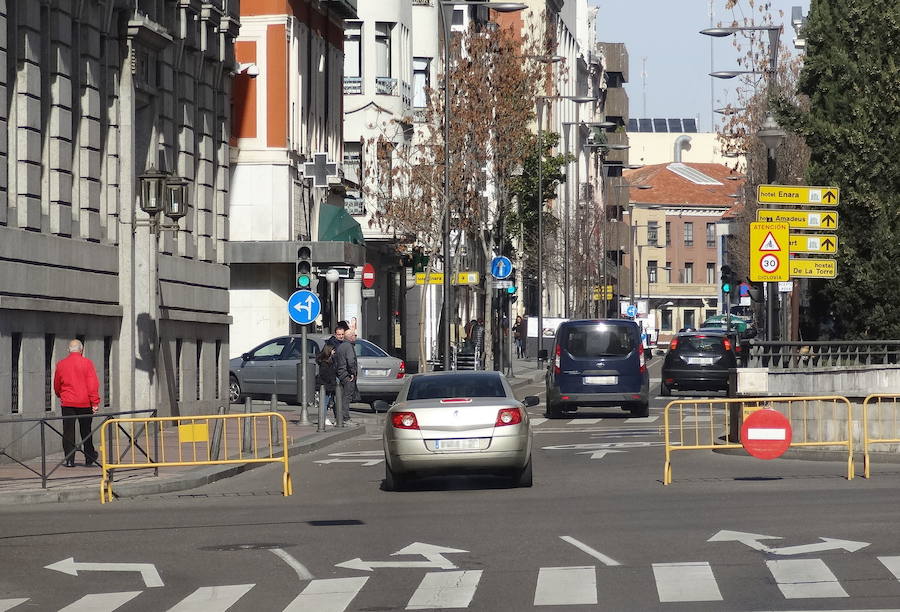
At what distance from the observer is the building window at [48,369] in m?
27.0

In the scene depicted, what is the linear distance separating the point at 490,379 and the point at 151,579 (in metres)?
8.35

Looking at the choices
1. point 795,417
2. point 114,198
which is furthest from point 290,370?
point 795,417

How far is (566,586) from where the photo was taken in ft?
39.6

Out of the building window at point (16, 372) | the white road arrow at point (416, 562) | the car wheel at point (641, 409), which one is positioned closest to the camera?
the white road arrow at point (416, 562)

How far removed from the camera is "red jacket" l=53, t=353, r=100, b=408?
952 inches

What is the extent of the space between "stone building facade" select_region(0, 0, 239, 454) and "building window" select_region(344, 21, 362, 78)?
22403 millimetres

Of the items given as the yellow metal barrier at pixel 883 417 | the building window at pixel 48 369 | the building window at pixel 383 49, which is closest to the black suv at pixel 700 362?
the building window at pixel 383 49

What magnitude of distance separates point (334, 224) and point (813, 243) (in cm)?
2313

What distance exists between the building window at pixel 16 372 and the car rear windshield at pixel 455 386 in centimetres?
696

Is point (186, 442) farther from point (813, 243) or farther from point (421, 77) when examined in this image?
point (421, 77)

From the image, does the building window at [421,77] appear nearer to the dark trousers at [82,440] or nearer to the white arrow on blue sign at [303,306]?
the white arrow on blue sign at [303,306]

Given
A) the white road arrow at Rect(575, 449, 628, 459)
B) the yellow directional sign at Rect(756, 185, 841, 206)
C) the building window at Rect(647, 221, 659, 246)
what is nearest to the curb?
the white road arrow at Rect(575, 449, 628, 459)

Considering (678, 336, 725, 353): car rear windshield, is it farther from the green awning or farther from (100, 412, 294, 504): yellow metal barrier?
(100, 412, 294, 504): yellow metal barrier

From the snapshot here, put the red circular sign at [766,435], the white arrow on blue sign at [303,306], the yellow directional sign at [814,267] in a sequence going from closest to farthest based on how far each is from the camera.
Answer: the red circular sign at [766,435]
the yellow directional sign at [814,267]
the white arrow on blue sign at [303,306]
